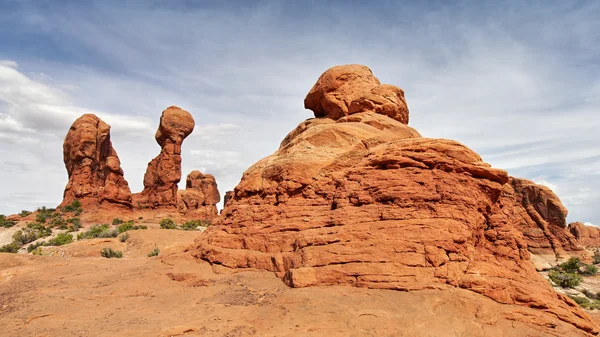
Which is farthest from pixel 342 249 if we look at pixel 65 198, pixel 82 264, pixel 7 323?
pixel 65 198

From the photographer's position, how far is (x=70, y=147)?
49406mm

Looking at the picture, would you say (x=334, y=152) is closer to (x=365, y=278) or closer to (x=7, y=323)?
(x=365, y=278)

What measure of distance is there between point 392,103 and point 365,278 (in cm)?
1034

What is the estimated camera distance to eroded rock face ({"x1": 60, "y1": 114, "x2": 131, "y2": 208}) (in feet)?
156

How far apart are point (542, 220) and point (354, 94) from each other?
45.0m

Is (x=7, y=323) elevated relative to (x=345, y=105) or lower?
lower

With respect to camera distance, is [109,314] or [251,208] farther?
[251,208]

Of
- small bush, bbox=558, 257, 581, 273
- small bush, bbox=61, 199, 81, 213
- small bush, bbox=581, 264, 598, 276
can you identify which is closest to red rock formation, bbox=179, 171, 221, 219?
small bush, bbox=61, 199, 81, 213

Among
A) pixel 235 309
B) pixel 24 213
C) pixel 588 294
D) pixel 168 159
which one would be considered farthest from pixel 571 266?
pixel 24 213

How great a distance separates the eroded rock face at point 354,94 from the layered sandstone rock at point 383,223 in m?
3.27

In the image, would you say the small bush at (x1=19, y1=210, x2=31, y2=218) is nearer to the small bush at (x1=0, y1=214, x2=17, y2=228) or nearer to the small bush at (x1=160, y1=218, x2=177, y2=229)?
the small bush at (x1=0, y1=214, x2=17, y2=228)

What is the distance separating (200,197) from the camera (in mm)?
62219

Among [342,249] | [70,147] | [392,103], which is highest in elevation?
[70,147]

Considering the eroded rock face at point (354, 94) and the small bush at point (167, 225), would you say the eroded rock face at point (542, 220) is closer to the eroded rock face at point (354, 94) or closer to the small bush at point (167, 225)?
the eroded rock face at point (354, 94)
